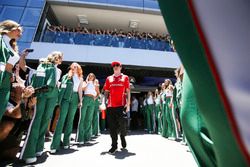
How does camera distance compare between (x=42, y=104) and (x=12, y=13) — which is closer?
(x=42, y=104)

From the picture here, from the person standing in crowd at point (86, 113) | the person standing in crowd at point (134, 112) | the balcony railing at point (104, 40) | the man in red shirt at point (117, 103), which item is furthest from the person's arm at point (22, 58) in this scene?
the person standing in crowd at point (134, 112)

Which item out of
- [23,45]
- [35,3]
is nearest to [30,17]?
[35,3]

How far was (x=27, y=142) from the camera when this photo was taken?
9.21 feet

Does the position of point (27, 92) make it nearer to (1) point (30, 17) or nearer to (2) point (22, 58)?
(2) point (22, 58)

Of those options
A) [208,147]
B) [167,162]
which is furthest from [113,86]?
[208,147]

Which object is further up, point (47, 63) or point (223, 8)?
point (47, 63)

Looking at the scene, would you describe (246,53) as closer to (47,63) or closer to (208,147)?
(208,147)

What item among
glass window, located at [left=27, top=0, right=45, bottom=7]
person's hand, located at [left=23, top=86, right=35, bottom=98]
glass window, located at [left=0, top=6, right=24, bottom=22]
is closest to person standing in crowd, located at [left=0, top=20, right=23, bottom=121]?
person's hand, located at [left=23, top=86, right=35, bottom=98]

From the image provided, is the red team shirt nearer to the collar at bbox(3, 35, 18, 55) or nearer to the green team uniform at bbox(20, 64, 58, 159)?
the green team uniform at bbox(20, 64, 58, 159)

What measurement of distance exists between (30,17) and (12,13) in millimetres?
931

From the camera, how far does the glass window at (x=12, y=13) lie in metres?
12.2

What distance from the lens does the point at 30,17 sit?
1250 cm

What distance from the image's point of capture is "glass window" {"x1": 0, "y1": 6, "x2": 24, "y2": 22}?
1224cm

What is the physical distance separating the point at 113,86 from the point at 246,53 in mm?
3764
